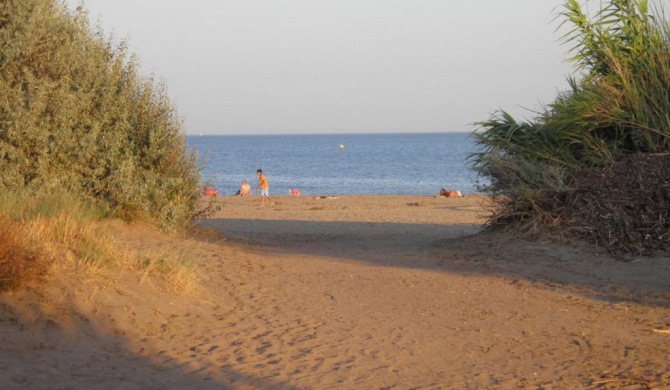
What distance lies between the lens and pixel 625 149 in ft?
49.0

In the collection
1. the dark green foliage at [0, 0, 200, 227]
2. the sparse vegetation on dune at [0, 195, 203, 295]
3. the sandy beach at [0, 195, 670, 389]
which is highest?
the dark green foliage at [0, 0, 200, 227]

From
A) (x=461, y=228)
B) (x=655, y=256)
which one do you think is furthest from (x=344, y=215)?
(x=655, y=256)

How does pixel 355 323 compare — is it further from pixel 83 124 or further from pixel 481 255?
pixel 83 124

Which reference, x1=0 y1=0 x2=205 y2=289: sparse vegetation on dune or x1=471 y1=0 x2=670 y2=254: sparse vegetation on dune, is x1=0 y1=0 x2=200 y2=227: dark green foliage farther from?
x1=471 y1=0 x2=670 y2=254: sparse vegetation on dune

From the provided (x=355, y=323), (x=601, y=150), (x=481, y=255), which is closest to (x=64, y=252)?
(x=355, y=323)

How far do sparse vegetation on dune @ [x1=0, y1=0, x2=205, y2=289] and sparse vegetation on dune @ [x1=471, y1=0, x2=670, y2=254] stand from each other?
6164mm

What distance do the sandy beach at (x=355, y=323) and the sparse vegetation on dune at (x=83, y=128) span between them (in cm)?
98

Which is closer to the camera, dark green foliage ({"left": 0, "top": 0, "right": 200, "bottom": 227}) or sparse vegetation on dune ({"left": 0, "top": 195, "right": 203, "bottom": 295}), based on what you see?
sparse vegetation on dune ({"left": 0, "top": 195, "right": 203, "bottom": 295})

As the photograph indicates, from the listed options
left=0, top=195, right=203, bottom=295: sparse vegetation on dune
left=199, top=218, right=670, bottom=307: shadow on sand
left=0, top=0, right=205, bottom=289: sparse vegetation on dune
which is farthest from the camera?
left=0, top=0, right=205, bottom=289: sparse vegetation on dune

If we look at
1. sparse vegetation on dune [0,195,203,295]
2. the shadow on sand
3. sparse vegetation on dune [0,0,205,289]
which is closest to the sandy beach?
the shadow on sand

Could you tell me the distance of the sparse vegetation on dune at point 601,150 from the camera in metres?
13.3

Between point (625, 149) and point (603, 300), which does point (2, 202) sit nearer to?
point (603, 300)

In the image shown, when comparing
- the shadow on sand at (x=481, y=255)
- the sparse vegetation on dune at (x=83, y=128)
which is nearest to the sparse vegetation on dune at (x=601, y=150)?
the shadow on sand at (x=481, y=255)

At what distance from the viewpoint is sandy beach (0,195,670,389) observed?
712 centimetres
